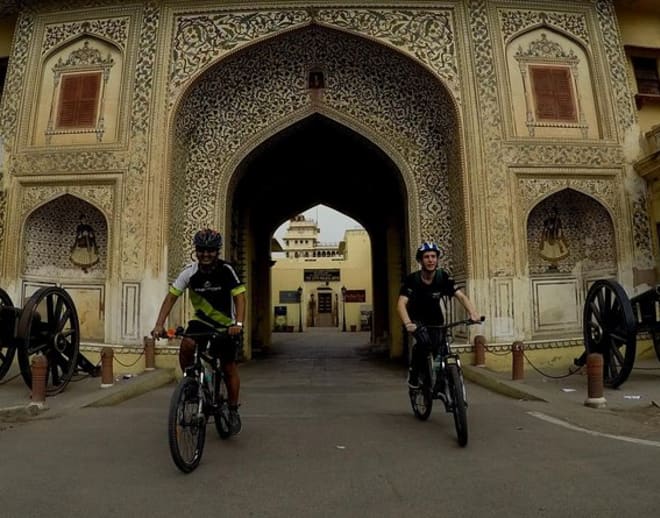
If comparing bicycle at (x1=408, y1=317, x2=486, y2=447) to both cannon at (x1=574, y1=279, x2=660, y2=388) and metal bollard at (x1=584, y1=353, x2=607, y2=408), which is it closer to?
metal bollard at (x1=584, y1=353, x2=607, y2=408)

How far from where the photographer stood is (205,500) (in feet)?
8.82

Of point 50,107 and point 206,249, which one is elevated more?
point 50,107

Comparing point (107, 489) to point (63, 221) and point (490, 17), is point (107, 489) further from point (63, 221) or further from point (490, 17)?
point (490, 17)

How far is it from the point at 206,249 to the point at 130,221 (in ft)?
20.0

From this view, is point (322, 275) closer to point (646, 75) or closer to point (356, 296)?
point (356, 296)

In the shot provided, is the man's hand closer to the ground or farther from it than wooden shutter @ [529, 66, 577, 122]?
closer to the ground

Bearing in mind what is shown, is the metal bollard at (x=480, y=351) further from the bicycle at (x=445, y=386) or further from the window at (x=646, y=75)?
the window at (x=646, y=75)

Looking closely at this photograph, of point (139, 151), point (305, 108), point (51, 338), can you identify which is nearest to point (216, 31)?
point (305, 108)

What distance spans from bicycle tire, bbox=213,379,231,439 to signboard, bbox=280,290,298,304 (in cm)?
2837

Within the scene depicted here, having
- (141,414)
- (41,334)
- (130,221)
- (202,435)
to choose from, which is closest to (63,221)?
(130,221)

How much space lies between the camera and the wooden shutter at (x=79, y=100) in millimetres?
9664

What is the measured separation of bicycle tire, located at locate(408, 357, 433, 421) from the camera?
4.34 m

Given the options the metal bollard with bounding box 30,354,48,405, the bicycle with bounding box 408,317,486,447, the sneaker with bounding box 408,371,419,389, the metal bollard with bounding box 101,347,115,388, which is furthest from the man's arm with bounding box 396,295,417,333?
the metal bollard with bounding box 101,347,115,388

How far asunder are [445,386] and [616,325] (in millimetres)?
3405
